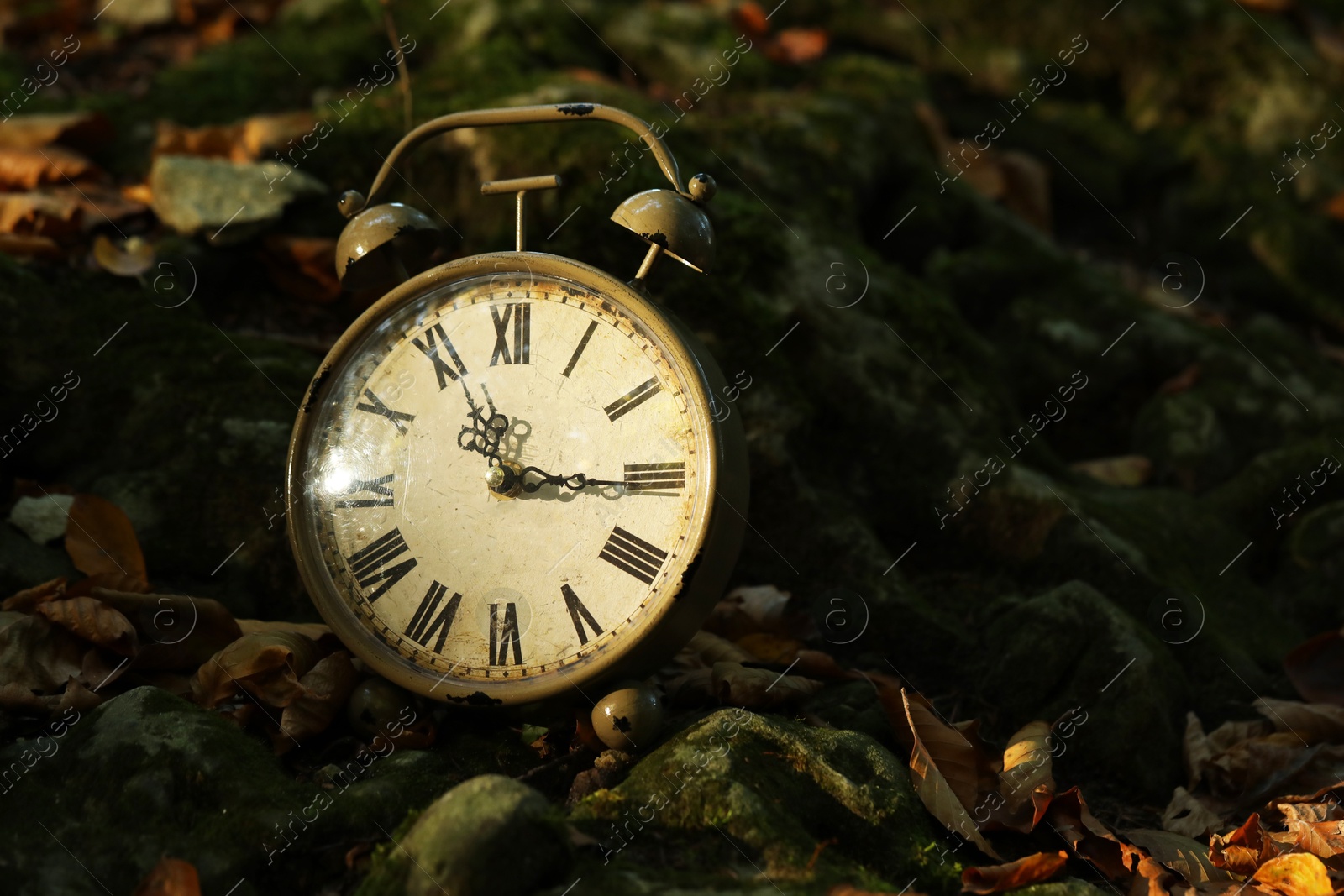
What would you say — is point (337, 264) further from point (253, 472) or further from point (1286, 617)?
point (1286, 617)

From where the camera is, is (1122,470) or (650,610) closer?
(650,610)

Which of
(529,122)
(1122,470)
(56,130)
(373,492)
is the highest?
(529,122)

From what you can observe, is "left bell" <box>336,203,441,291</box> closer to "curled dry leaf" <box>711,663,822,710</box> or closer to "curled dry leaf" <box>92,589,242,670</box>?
"curled dry leaf" <box>92,589,242,670</box>

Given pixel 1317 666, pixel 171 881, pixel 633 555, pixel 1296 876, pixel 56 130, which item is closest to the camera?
pixel 171 881

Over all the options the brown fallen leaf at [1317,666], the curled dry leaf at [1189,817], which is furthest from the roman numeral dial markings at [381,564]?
the brown fallen leaf at [1317,666]

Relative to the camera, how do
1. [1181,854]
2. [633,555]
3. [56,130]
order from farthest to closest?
[56,130]
[633,555]
[1181,854]

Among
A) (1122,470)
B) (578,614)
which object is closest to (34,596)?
(578,614)

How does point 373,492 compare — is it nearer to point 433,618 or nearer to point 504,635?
point 433,618

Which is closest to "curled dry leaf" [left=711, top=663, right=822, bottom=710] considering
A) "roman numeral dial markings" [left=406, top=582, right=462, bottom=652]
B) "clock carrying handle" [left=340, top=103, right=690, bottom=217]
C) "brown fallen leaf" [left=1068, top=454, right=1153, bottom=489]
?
"roman numeral dial markings" [left=406, top=582, right=462, bottom=652]

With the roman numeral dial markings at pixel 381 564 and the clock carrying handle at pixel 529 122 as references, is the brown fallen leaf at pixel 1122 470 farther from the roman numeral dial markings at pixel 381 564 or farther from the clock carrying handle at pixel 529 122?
the roman numeral dial markings at pixel 381 564
